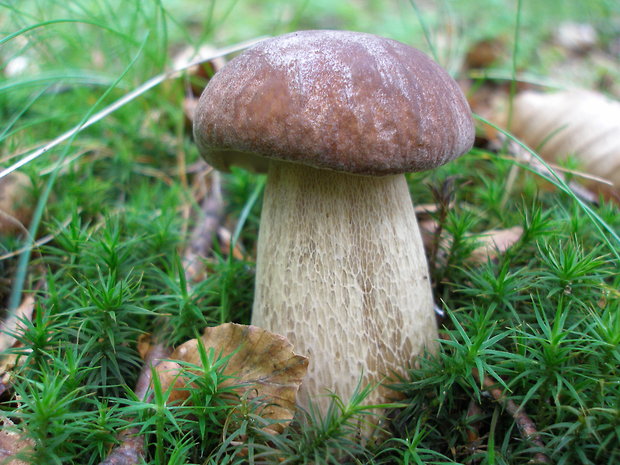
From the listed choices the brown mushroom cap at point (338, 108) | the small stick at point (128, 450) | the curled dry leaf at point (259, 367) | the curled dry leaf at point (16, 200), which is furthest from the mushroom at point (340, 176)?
the curled dry leaf at point (16, 200)

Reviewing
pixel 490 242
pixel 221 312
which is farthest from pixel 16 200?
pixel 490 242

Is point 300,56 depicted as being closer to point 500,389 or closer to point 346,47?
point 346,47

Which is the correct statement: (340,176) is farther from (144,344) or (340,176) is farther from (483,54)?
(483,54)

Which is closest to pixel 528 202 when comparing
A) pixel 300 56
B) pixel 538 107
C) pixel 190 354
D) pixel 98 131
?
pixel 538 107

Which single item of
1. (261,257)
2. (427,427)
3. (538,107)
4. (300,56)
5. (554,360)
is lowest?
(427,427)

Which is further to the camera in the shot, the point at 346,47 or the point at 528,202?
the point at 528,202
